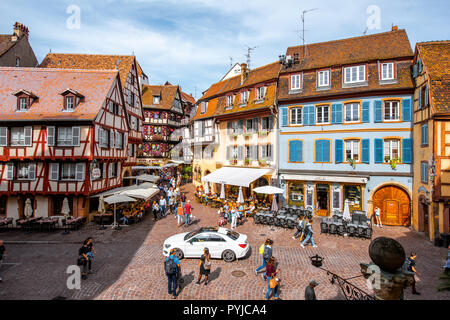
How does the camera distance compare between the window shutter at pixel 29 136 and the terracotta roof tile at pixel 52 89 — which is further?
the terracotta roof tile at pixel 52 89

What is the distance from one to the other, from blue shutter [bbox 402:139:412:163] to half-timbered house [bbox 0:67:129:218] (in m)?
22.7

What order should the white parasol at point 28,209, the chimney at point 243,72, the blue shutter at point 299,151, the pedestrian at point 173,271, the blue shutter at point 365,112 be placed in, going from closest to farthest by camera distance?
the pedestrian at point 173,271
the white parasol at point 28,209
the blue shutter at point 365,112
the blue shutter at point 299,151
the chimney at point 243,72

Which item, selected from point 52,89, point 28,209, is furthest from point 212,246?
point 52,89

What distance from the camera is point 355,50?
2186 cm

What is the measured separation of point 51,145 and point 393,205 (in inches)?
1012

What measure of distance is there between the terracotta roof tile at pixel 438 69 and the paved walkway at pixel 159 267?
855 centimetres

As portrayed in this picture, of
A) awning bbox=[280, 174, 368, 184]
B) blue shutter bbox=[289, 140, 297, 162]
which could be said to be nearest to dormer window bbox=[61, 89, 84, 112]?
blue shutter bbox=[289, 140, 297, 162]

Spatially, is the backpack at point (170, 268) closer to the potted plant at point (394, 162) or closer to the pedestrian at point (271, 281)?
the pedestrian at point (271, 281)

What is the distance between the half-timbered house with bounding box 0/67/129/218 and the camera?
61.2ft

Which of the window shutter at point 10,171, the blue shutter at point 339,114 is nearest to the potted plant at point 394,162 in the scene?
the blue shutter at point 339,114

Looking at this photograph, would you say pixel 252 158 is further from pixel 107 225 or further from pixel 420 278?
pixel 420 278

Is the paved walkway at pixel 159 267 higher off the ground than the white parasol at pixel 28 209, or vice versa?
the white parasol at pixel 28 209

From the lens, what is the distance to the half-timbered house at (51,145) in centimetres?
1864
